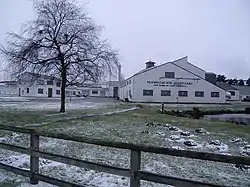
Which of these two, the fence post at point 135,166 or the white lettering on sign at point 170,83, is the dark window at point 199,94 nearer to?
the white lettering on sign at point 170,83

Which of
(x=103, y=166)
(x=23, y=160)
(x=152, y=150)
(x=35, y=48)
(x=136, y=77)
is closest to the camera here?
(x=152, y=150)

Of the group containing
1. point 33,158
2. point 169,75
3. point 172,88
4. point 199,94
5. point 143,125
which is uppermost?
point 169,75

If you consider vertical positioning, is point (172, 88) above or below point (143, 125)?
above

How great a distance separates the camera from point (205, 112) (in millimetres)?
29922

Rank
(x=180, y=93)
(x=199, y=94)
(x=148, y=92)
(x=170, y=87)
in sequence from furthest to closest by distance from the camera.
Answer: (x=199, y=94), (x=180, y=93), (x=170, y=87), (x=148, y=92)

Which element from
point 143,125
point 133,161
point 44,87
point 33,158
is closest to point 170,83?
point 44,87

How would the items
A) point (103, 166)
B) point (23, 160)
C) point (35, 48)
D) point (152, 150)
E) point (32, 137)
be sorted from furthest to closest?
1. point (35, 48)
2. point (23, 160)
3. point (32, 137)
4. point (103, 166)
5. point (152, 150)

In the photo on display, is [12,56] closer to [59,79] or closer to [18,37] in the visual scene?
[18,37]

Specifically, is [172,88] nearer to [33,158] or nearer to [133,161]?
[33,158]

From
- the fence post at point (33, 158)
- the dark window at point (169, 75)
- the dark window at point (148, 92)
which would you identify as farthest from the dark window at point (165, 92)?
the fence post at point (33, 158)

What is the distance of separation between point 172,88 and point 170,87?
0.44 meters

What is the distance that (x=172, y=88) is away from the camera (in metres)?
53.1

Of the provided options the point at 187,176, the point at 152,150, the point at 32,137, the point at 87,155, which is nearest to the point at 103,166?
the point at 152,150

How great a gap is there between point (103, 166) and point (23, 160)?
3.71 m
